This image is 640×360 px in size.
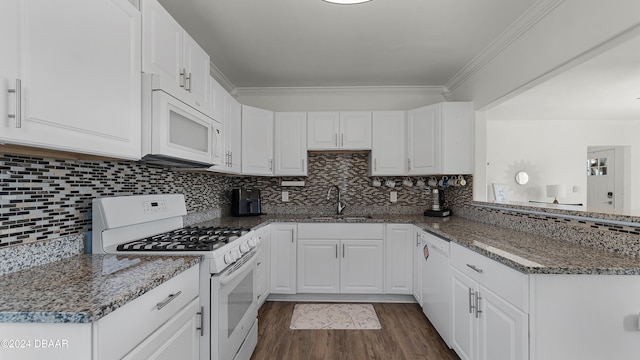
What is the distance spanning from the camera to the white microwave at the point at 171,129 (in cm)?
143

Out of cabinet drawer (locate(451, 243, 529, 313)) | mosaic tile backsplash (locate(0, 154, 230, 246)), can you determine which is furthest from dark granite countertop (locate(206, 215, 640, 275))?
mosaic tile backsplash (locate(0, 154, 230, 246))

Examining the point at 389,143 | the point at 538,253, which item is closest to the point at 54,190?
the point at 538,253

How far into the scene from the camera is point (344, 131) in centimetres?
343

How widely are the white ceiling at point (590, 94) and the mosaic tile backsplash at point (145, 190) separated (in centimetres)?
139

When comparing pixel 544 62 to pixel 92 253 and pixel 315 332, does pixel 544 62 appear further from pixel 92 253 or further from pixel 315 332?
pixel 92 253

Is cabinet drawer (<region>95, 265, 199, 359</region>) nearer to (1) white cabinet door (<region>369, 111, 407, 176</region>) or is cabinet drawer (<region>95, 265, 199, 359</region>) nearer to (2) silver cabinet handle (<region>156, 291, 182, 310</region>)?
(2) silver cabinet handle (<region>156, 291, 182, 310</region>)

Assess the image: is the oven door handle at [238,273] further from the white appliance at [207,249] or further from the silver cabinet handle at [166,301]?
the silver cabinet handle at [166,301]

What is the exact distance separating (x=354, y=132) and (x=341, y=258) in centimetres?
141

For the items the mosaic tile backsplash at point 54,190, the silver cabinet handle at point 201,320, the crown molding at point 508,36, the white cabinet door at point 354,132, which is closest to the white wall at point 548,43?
the crown molding at point 508,36

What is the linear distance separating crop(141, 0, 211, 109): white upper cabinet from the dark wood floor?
5.96 ft

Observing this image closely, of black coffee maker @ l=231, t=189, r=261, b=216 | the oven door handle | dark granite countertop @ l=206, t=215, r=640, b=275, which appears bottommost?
the oven door handle

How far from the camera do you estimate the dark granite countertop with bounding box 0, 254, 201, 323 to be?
0.80 meters

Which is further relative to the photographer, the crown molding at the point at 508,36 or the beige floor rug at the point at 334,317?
the beige floor rug at the point at 334,317

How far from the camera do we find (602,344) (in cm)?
124
